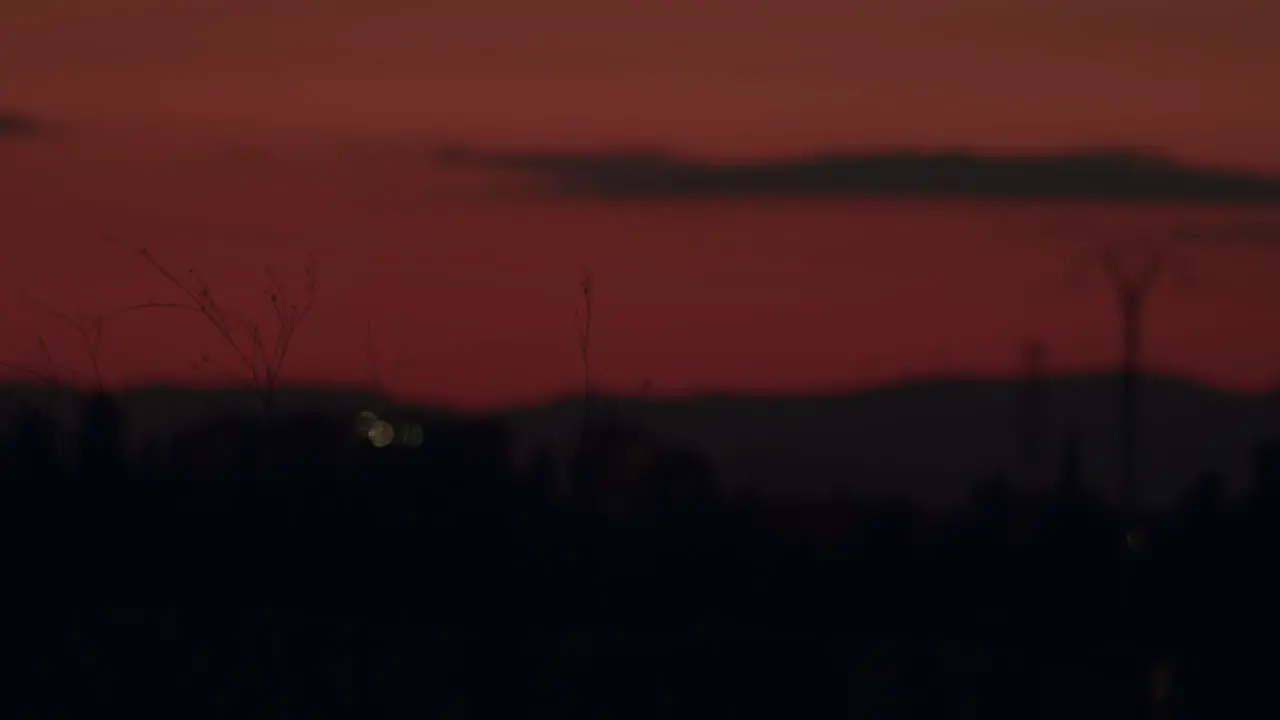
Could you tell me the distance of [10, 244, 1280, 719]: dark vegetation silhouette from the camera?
8656mm

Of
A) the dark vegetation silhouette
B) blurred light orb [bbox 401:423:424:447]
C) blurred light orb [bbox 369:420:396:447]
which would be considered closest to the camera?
the dark vegetation silhouette

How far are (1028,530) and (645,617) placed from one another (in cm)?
202

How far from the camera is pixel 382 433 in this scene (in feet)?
34.8

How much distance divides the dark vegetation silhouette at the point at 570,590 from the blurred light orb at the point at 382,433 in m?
0.06

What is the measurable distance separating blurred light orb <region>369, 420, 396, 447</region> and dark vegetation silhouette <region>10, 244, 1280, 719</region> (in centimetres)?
6

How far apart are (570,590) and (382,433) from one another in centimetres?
177

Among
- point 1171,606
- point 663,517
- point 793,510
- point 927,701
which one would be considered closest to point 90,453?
point 663,517

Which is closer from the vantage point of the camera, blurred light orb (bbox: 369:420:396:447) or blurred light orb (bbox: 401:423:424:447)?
blurred light orb (bbox: 369:420:396:447)

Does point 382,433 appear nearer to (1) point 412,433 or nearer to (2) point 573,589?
(1) point 412,433

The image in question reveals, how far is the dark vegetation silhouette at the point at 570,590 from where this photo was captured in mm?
8656

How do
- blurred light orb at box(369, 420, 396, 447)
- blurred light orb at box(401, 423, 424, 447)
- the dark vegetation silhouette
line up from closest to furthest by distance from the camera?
the dark vegetation silhouette → blurred light orb at box(369, 420, 396, 447) → blurred light orb at box(401, 423, 424, 447)

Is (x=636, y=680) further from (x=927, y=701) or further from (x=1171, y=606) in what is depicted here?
(x=1171, y=606)

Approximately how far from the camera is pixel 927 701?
8.51 metres

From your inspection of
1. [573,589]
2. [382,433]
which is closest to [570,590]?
[573,589]
